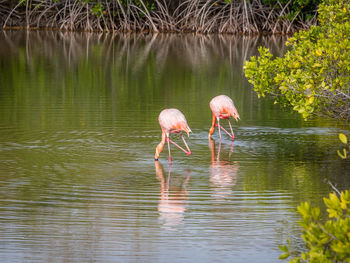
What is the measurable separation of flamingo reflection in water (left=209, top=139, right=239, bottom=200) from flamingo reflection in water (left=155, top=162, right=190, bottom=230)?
11.3 inches

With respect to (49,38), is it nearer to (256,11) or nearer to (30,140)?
(256,11)

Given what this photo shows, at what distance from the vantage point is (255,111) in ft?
40.9

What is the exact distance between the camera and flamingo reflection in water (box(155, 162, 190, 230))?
21.6 feet

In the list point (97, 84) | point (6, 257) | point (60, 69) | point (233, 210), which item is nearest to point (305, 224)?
point (6, 257)

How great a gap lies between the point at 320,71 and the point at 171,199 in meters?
2.06

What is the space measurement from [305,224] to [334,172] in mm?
4812

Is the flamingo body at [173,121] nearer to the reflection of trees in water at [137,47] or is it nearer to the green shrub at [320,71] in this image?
the green shrub at [320,71]

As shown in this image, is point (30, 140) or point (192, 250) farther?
point (30, 140)

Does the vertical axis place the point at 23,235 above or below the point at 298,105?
below

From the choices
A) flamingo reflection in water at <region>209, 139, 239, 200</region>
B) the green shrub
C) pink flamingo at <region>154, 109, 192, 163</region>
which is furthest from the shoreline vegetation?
pink flamingo at <region>154, 109, 192, 163</region>

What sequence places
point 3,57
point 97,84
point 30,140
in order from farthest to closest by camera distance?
point 3,57 → point 97,84 → point 30,140

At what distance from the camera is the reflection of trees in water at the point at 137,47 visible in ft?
71.7

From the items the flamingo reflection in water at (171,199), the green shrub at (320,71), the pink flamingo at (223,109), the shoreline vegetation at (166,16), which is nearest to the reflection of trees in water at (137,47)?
the shoreline vegetation at (166,16)

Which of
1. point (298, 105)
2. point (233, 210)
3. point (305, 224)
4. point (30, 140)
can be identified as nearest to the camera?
point (305, 224)
